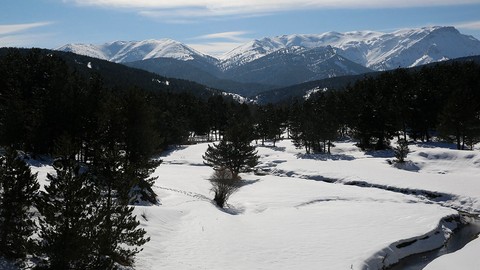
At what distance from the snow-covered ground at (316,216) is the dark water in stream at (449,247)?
1.78 ft

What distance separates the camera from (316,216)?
31.0m

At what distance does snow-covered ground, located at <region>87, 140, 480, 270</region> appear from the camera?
21.1 m

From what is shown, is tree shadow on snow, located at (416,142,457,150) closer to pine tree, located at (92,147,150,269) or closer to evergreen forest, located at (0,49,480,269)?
evergreen forest, located at (0,49,480,269)

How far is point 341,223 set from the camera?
28.7 meters

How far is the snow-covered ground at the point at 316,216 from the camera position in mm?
21141

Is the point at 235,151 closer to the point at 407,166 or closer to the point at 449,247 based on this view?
the point at 407,166

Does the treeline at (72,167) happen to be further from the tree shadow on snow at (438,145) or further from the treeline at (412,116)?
the tree shadow on snow at (438,145)

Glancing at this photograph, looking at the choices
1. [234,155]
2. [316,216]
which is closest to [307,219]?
[316,216]

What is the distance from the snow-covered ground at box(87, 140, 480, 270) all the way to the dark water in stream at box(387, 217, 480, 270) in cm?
54

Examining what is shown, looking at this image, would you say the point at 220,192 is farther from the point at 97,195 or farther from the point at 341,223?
the point at 97,195

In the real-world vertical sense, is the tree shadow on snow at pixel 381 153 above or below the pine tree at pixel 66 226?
below

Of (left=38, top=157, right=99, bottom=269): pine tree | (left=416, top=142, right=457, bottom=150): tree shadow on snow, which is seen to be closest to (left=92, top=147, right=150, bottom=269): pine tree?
(left=38, top=157, right=99, bottom=269): pine tree

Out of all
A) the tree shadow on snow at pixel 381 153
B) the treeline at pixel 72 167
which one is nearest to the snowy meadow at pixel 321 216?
the treeline at pixel 72 167

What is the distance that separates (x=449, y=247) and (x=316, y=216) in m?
9.47
